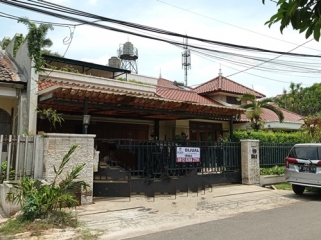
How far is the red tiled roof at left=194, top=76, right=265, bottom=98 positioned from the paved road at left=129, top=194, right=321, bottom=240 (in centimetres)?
1473

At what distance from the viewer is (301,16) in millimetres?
2133

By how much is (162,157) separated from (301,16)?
335 inches

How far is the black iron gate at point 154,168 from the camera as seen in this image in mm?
9203

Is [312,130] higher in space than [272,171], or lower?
higher

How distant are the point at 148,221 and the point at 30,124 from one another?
20.3ft

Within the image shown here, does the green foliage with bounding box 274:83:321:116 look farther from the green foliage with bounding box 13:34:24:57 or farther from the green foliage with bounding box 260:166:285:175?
the green foliage with bounding box 13:34:24:57

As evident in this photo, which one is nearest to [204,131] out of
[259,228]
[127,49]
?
[127,49]

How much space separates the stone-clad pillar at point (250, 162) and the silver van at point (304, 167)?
2069 millimetres

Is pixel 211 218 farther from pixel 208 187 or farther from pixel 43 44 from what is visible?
pixel 43 44

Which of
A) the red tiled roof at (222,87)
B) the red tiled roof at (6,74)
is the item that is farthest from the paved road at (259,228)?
the red tiled roof at (222,87)

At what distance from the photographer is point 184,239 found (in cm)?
544

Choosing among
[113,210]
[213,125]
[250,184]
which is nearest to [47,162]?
[113,210]

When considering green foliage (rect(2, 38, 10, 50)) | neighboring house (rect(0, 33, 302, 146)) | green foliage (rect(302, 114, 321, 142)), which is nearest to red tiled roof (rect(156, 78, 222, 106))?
neighboring house (rect(0, 33, 302, 146))

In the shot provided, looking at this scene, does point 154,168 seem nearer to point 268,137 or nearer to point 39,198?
point 39,198
